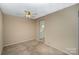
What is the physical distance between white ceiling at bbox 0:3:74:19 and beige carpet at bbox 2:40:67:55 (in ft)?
1.62

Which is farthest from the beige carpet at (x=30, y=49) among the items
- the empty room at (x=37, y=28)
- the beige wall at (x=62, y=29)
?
the beige wall at (x=62, y=29)

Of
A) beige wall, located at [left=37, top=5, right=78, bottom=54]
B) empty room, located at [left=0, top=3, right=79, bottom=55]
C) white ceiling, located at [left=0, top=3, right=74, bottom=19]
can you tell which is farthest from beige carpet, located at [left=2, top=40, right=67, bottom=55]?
white ceiling, located at [left=0, top=3, right=74, bottom=19]

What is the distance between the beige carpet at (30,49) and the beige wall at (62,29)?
0.15 metres

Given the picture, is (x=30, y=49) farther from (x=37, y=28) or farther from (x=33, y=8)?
(x=33, y=8)

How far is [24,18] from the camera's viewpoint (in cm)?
147

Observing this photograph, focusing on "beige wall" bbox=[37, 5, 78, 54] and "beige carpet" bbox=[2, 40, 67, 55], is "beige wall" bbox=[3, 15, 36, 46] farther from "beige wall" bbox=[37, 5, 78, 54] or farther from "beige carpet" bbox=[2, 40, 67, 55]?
"beige wall" bbox=[37, 5, 78, 54]

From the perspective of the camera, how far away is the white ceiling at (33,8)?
1.31 metres

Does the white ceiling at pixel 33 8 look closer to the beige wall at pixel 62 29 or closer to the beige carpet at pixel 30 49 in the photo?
the beige wall at pixel 62 29

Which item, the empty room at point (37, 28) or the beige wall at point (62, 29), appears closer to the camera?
the empty room at point (37, 28)

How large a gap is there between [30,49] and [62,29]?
0.73 m

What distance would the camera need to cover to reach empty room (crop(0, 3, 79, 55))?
1.36m

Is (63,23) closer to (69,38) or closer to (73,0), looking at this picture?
(69,38)

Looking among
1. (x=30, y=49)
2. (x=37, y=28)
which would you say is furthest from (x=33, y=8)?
(x=30, y=49)

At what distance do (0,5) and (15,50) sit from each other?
2.50 ft
